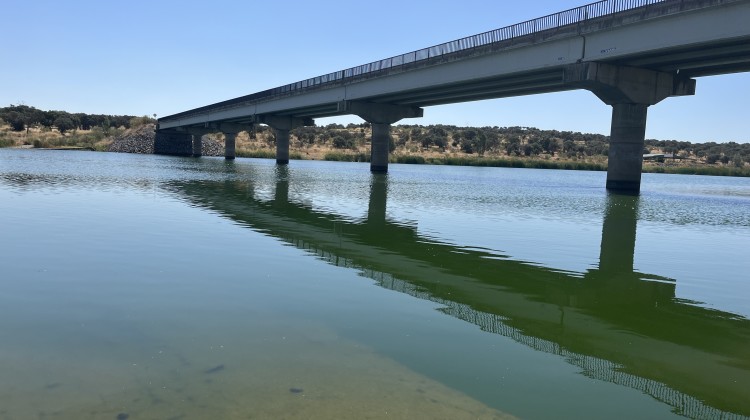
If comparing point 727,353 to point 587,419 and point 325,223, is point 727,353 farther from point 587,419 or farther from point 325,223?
point 325,223

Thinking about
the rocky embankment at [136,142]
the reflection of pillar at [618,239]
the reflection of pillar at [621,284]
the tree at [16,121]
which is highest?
the tree at [16,121]

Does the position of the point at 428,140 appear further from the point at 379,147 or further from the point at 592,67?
the point at 592,67

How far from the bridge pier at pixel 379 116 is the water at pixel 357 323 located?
164 ft

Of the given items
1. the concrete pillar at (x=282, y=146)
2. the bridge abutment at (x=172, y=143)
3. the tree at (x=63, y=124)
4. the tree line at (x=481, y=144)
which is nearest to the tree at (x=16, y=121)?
the tree at (x=63, y=124)

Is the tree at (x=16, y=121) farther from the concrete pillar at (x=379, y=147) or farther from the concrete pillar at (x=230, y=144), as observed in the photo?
the concrete pillar at (x=379, y=147)

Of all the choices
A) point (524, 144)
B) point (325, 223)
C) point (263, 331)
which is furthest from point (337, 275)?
point (524, 144)

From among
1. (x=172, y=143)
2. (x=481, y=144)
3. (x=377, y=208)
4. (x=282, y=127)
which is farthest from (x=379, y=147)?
(x=481, y=144)

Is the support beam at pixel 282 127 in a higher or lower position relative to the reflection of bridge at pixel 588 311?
higher

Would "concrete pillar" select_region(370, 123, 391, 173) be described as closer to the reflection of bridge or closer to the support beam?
the support beam

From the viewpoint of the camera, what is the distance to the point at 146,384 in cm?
561

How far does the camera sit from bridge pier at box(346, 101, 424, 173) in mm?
66750

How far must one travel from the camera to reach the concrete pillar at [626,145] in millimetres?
42281

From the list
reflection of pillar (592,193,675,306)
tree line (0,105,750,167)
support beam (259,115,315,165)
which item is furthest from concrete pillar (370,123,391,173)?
tree line (0,105,750,167)

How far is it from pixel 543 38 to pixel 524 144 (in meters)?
137
